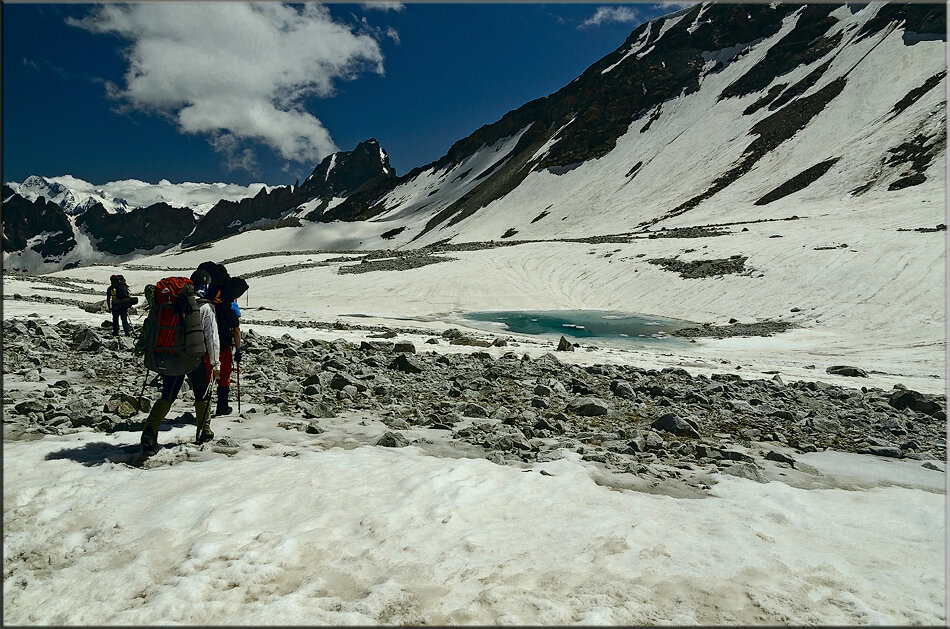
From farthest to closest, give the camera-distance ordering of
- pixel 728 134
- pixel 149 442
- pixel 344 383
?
pixel 728 134 → pixel 344 383 → pixel 149 442

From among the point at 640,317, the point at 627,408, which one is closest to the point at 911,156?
the point at 640,317

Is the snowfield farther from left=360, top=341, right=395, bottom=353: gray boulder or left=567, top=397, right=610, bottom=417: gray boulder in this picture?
left=360, top=341, right=395, bottom=353: gray boulder

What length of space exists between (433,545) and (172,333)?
4.25m

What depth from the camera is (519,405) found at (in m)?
9.68

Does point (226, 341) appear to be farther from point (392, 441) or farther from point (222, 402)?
point (392, 441)

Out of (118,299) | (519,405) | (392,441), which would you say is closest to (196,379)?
(392,441)

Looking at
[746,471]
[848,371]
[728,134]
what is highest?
[728,134]

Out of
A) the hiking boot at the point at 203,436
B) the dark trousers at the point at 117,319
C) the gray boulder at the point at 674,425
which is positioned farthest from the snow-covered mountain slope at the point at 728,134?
the dark trousers at the point at 117,319

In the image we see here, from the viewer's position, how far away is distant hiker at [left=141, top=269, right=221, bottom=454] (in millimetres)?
6258

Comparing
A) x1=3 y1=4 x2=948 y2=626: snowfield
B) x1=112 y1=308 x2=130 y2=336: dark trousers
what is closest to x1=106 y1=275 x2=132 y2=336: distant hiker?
x1=112 y1=308 x2=130 y2=336: dark trousers

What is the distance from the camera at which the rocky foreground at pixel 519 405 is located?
715cm

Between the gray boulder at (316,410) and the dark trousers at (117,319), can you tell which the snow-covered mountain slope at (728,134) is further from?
the dark trousers at (117,319)

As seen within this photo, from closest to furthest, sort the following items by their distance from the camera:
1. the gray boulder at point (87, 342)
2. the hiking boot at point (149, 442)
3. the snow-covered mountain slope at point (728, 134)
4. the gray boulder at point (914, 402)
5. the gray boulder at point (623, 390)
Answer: the hiking boot at point (149, 442) → the gray boulder at point (914, 402) → the gray boulder at point (623, 390) → the gray boulder at point (87, 342) → the snow-covered mountain slope at point (728, 134)

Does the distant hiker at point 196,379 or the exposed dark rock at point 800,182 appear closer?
the distant hiker at point 196,379
